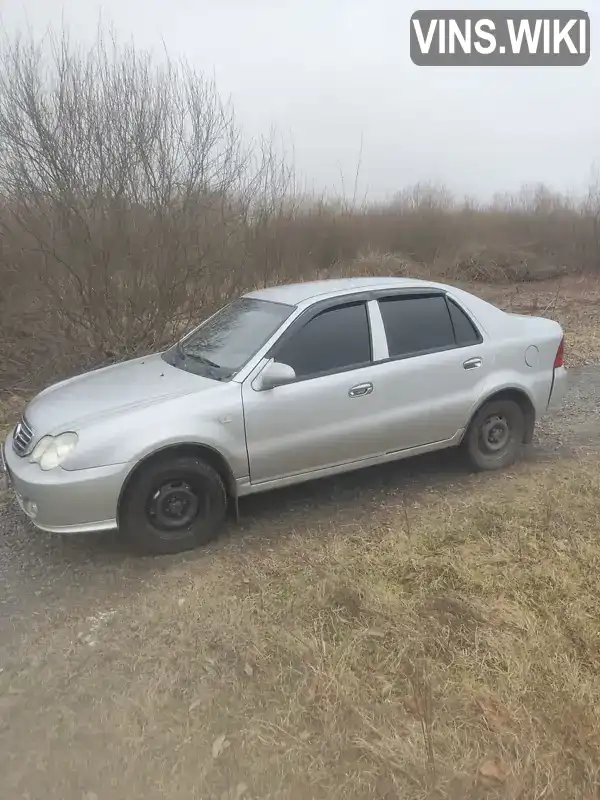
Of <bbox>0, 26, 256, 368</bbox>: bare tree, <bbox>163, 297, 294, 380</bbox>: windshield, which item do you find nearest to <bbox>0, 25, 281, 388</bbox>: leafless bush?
<bbox>0, 26, 256, 368</bbox>: bare tree

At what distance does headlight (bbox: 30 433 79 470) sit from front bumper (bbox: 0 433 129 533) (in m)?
0.05

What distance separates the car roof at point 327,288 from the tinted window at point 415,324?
145mm

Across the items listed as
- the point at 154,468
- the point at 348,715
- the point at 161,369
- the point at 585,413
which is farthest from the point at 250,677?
the point at 585,413

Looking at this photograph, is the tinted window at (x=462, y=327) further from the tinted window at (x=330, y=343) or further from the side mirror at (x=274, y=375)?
the side mirror at (x=274, y=375)

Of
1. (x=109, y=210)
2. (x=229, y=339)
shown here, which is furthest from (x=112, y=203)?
(x=229, y=339)

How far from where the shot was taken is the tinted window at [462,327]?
5023 millimetres

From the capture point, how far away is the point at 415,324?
4.88 metres

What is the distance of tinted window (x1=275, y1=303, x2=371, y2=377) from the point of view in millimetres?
4395

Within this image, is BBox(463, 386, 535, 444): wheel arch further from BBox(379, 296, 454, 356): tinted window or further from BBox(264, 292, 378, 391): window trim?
BBox(264, 292, 378, 391): window trim

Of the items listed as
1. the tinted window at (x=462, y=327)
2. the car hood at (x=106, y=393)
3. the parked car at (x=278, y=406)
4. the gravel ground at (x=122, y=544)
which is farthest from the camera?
the tinted window at (x=462, y=327)

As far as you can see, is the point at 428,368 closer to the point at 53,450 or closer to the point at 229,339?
the point at 229,339

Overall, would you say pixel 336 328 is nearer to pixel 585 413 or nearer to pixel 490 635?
pixel 490 635

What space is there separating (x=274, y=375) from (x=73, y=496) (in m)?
1.42

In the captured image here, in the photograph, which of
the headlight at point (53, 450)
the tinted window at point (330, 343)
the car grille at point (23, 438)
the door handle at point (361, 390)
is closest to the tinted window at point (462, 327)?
the tinted window at point (330, 343)
